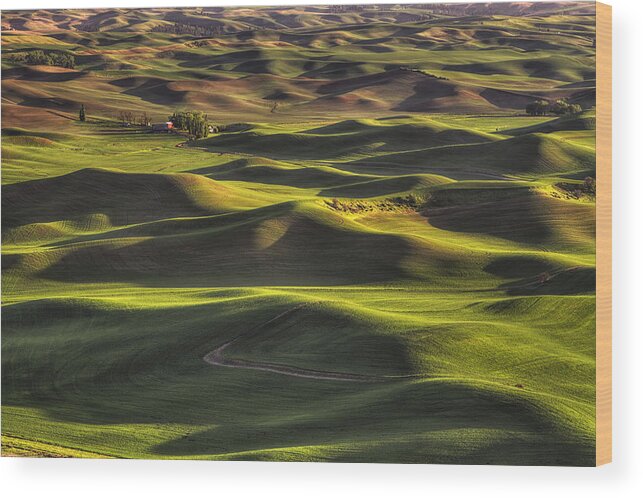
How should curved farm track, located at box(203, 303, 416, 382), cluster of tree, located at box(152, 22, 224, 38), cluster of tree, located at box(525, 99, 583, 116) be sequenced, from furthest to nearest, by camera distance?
1. cluster of tree, located at box(152, 22, 224, 38)
2. cluster of tree, located at box(525, 99, 583, 116)
3. curved farm track, located at box(203, 303, 416, 382)

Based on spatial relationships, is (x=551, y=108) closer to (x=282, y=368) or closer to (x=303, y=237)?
(x=303, y=237)

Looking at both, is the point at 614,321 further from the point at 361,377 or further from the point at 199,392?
the point at 199,392

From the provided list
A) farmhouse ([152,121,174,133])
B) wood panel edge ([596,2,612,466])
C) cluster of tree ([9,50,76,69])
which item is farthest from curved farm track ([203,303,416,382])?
cluster of tree ([9,50,76,69])

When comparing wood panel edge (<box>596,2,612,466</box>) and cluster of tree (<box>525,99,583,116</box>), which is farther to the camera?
cluster of tree (<box>525,99,583,116</box>)

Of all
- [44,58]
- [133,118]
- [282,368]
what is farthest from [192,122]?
[282,368]

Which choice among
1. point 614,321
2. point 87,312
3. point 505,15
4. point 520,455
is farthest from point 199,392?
point 505,15

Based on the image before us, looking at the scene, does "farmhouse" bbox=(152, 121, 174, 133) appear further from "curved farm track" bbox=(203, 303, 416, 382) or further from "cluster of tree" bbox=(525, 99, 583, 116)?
"cluster of tree" bbox=(525, 99, 583, 116)
